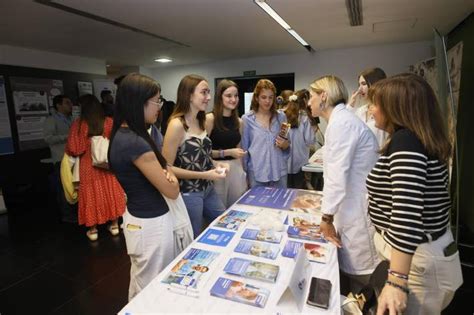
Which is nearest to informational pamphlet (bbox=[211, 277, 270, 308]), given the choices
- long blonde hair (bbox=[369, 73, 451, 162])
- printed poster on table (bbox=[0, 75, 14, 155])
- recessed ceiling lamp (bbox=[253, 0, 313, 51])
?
long blonde hair (bbox=[369, 73, 451, 162])

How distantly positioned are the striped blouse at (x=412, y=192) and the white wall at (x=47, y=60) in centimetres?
516

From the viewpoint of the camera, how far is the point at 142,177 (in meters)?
1.22

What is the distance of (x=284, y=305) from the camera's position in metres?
0.86

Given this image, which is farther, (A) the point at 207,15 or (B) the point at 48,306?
(A) the point at 207,15

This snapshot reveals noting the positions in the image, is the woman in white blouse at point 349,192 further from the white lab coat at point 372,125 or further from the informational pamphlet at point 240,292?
the white lab coat at point 372,125

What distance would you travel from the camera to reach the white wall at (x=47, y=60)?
4.06 meters

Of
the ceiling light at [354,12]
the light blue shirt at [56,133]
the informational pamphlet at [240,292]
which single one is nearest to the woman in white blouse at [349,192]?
the informational pamphlet at [240,292]

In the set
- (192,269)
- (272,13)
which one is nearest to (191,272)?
(192,269)

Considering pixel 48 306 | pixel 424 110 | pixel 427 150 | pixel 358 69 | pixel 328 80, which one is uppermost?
pixel 358 69

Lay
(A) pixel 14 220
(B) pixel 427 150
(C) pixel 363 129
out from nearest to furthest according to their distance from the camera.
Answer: (B) pixel 427 150
(C) pixel 363 129
(A) pixel 14 220

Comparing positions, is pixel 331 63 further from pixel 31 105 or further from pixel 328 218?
pixel 31 105

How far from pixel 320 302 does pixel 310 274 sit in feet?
0.52

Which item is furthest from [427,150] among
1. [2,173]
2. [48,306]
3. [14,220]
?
[2,173]

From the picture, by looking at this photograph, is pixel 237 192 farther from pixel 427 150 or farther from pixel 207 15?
pixel 207 15
